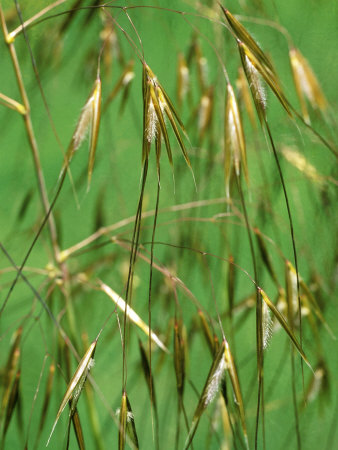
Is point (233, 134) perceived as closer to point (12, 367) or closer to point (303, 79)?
point (303, 79)

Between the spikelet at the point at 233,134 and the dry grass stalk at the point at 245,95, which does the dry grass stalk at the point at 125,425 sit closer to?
the spikelet at the point at 233,134

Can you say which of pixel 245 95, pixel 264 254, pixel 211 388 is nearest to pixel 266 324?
pixel 211 388

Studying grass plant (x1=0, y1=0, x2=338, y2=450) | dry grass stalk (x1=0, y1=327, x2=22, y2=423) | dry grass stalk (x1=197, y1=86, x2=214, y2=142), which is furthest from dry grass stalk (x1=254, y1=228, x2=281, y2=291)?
dry grass stalk (x1=0, y1=327, x2=22, y2=423)

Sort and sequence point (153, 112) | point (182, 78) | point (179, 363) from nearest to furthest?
point (153, 112), point (179, 363), point (182, 78)

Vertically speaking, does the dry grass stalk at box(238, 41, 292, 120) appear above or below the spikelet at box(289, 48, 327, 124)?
below

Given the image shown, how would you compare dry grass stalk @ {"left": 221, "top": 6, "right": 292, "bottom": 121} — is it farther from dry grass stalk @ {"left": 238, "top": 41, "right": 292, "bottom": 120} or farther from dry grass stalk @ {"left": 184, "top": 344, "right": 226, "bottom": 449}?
dry grass stalk @ {"left": 184, "top": 344, "right": 226, "bottom": 449}

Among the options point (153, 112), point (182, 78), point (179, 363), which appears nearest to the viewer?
point (153, 112)

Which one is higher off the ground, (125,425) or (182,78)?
(182,78)

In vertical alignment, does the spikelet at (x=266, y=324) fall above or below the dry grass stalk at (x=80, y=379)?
above

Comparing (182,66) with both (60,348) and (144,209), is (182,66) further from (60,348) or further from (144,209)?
(60,348)

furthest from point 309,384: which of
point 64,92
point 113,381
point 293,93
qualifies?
point 64,92

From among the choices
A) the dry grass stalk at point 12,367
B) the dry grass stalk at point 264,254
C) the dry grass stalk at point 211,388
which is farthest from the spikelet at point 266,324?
the dry grass stalk at point 12,367
